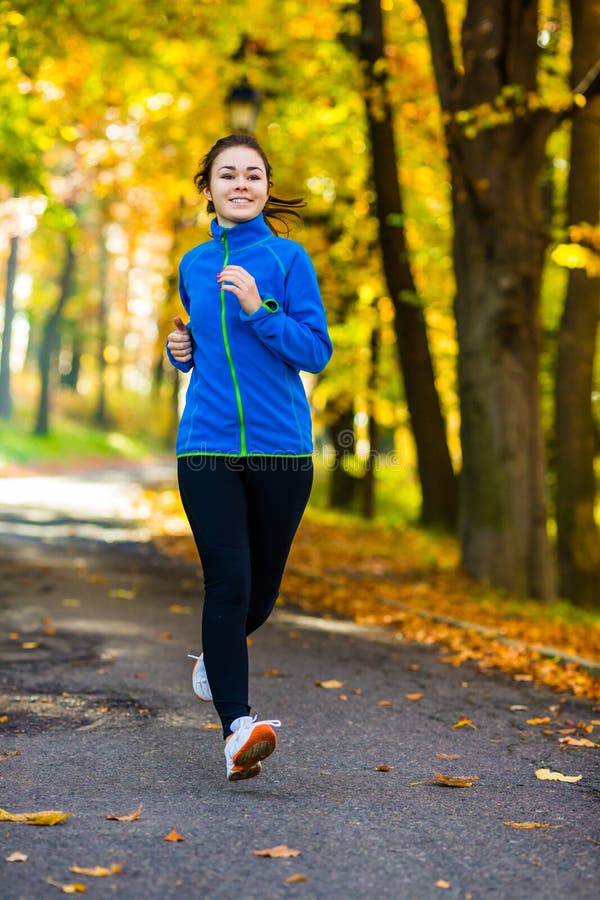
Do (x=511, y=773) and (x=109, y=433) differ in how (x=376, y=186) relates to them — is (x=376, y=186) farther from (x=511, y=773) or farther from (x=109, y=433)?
(x=109, y=433)

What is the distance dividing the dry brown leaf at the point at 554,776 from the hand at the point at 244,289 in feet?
6.80

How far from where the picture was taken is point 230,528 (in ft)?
13.8

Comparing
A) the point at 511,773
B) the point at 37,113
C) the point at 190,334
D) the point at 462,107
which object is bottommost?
the point at 511,773

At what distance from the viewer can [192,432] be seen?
428 centimetres

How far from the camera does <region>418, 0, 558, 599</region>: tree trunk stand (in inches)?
435

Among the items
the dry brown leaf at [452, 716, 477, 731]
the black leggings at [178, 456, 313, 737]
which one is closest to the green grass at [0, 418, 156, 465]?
the dry brown leaf at [452, 716, 477, 731]

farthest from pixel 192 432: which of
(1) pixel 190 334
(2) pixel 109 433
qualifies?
(2) pixel 109 433

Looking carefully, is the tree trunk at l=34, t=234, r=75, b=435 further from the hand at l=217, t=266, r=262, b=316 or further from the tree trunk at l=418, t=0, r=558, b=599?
the hand at l=217, t=266, r=262, b=316

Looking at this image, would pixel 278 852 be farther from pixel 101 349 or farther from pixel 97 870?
pixel 101 349

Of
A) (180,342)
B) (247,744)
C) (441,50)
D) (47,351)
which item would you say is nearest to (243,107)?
(441,50)

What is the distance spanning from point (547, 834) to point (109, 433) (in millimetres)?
44546

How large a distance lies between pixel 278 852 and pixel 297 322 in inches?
70.3

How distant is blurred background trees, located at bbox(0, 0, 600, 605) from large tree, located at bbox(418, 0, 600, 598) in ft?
0.07

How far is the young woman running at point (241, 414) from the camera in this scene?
4.19m
